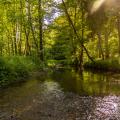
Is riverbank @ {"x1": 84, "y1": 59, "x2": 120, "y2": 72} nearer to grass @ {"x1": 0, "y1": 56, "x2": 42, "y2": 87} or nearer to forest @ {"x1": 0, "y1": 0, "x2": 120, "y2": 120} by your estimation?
forest @ {"x1": 0, "y1": 0, "x2": 120, "y2": 120}

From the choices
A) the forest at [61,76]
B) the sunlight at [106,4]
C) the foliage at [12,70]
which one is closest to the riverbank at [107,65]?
the forest at [61,76]

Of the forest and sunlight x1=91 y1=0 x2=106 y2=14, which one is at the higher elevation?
sunlight x1=91 y1=0 x2=106 y2=14

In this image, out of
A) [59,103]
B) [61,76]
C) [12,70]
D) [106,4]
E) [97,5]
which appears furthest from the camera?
[97,5]

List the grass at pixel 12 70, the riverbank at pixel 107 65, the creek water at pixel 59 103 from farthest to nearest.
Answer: the riverbank at pixel 107 65
the grass at pixel 12 70
the creek water at pixel 59 103

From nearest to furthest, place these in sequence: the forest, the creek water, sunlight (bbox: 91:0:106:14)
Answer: the creek water, the forest, sunlight (bbox: 91:0:106:14)

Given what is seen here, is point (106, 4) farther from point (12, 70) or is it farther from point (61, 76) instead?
point (12, 70)

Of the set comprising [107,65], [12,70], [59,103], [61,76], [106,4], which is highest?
[106,4]

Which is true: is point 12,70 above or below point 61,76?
above

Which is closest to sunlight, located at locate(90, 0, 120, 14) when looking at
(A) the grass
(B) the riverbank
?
(B) the riverbank

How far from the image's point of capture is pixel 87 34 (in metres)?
37.3

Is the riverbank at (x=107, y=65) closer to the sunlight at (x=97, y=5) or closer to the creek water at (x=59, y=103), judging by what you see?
the sunlight at (x=97, y=5)

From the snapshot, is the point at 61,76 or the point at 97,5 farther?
the point at 97,5

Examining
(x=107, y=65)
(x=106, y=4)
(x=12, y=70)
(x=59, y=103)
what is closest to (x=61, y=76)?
(x=12, y=70)

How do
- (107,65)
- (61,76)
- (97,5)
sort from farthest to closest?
1. (97,5)
2. (107,65)
3. (61,76)
